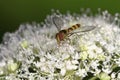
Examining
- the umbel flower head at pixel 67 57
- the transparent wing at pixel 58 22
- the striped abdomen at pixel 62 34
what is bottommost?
the umbel flower head at pixel 67 57

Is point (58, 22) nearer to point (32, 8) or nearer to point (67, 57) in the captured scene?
point (67, 57)

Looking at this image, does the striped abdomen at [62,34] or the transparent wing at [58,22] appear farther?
the transparent wing at [58,22]

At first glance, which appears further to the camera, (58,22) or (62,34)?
(58,22)

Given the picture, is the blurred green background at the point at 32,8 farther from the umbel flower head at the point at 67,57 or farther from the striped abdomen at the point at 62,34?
the striped abdomen at the point at 62,34

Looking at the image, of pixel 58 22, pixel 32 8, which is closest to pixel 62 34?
pixel 58 22

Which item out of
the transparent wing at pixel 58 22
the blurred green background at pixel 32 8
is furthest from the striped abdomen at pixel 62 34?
the blurred green background at pixel 32 8

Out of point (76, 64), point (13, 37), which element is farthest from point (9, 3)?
point (76, 64)
